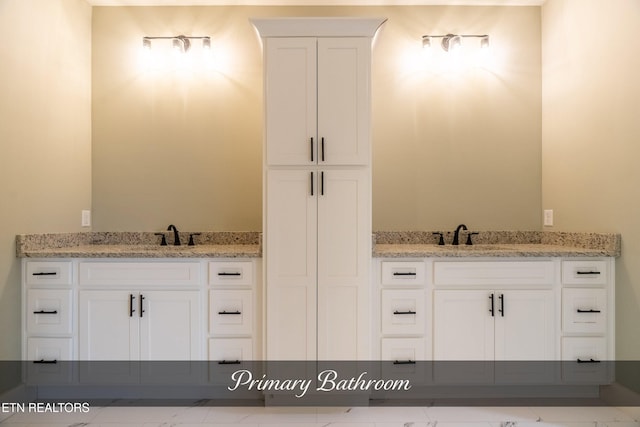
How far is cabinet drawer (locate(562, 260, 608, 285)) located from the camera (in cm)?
221

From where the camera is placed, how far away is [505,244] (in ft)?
9.00

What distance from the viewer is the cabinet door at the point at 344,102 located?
2.16m

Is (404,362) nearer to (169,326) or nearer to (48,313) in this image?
(169,326)

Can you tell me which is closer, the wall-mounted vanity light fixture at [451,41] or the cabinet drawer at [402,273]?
the cabinet drawer at [402,273]

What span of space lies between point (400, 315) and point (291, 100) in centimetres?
133

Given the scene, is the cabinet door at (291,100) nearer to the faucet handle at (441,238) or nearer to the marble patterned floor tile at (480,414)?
the faucet handle at (441,238)

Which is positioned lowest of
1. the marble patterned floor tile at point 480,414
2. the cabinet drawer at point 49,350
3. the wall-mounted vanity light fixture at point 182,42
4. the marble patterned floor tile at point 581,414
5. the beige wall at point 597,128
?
the marble patterned floor tile at point 480,414

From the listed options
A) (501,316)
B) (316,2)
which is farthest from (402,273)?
(316,2)

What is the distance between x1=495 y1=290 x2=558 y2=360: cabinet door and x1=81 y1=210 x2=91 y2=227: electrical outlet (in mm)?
2684

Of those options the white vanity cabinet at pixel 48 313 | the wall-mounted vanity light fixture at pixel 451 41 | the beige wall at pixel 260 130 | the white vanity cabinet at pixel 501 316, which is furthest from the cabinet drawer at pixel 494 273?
the white vanity cabinet at pixel 48 313

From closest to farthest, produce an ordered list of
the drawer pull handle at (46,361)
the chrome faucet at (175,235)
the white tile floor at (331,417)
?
the white tile floor at (331,417) < the drawer pull handle at (46,361) < the chrome faucet at (175,235)

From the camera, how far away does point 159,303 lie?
2223mm

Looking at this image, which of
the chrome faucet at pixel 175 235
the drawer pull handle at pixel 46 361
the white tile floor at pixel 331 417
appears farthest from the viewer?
the chrome faucet at pixel 175 235

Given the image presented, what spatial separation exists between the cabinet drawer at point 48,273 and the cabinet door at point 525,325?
7.89 feet
